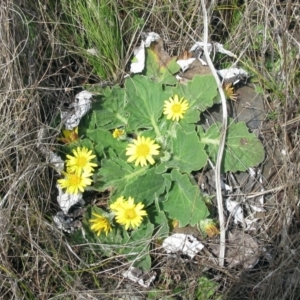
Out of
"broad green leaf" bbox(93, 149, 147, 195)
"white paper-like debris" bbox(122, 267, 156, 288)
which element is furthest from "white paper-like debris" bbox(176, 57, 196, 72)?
"white paper-like debris" bbox(122, 267, 156, 288)

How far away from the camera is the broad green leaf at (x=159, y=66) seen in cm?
200

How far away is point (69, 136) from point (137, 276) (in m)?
0.50

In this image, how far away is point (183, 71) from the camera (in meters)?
2.02

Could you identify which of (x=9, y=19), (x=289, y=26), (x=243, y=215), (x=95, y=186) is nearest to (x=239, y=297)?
(x=243, y=215)

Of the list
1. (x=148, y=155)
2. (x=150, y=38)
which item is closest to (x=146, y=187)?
(x=148, y=155)

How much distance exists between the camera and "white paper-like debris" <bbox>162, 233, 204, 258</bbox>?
1.84 meters

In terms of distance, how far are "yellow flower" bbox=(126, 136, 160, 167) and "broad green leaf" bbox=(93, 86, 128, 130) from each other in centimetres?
13

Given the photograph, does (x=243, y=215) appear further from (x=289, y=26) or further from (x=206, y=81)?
(x=289, y=26)

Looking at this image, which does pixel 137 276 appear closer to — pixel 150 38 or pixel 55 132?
pixel 55 132

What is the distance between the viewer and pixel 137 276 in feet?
6.01

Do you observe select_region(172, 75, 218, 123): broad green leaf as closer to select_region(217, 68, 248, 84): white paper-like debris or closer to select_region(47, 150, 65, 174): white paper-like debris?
select_region(217, 68, 248, 84): white paper-like debris

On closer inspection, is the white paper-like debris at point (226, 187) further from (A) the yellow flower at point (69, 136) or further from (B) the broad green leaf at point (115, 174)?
(A) the yellow flower at point (69, 136)

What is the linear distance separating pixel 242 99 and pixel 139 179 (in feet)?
1.58

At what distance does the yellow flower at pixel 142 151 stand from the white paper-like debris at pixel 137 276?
1.09 ft
